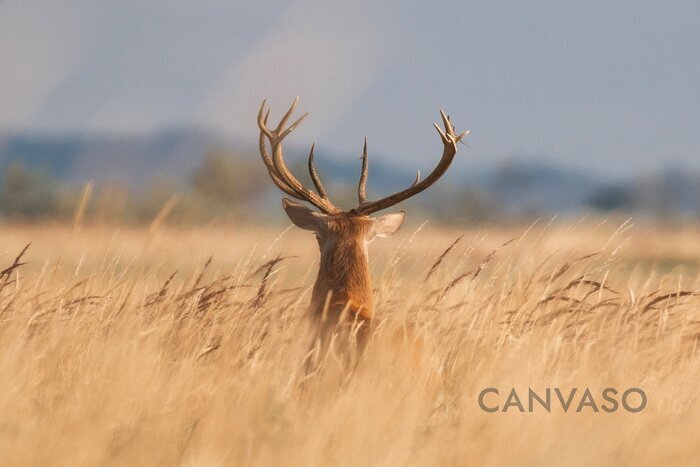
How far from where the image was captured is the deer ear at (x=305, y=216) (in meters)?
5.66

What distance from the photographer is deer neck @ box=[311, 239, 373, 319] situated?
531 centimetres

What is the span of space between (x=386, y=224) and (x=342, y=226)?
42 centimetres

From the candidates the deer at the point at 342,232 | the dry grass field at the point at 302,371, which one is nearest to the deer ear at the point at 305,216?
the deer at the point at 342,232

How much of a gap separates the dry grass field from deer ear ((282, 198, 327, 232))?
0.39 metres

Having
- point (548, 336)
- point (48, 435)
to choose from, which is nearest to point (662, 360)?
point (548, 336)

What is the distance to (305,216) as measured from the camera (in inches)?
226

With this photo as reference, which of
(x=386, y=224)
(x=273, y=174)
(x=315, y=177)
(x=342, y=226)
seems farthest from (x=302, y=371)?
(x=273, y=174)

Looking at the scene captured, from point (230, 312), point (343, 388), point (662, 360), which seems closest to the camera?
point (343, 388)

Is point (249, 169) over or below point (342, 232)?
over

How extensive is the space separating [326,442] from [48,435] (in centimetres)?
95

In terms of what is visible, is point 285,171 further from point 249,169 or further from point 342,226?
point 249,169

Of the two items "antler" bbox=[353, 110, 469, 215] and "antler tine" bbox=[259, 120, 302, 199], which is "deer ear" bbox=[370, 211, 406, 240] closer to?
"antler" bbox=[353, 110, 469, 215]

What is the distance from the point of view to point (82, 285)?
6.08 meters

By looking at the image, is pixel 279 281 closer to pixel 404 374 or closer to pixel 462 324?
pixel 462 324
